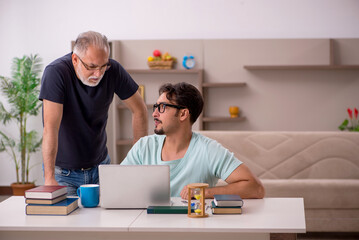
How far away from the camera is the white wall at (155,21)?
5738 millimetres

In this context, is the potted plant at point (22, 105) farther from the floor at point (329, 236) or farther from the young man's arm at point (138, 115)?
the floor at point (329, 236)

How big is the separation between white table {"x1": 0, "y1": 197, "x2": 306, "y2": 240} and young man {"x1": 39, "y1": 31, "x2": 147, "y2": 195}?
1.60 ft

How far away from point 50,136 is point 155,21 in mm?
3862

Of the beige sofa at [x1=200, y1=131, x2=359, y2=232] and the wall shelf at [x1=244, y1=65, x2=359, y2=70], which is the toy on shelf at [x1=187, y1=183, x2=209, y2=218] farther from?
the wall shelf at [x1=244, y1=65, x2=359, y2=70]

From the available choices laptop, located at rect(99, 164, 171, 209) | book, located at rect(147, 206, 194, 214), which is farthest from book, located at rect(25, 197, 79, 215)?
book, located at rect(147, 206, 194, 214)

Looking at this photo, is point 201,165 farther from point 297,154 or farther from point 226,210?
point 297,154

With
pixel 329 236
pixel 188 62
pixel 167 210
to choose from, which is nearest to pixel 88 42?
pixel 167 210

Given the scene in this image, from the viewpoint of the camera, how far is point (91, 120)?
8.31 feet

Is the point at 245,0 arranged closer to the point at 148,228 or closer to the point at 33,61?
the point at 33,61

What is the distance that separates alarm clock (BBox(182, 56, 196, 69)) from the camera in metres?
5.64

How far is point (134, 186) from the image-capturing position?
1862 millimetres

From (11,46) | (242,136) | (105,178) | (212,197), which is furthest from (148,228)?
(11,46)

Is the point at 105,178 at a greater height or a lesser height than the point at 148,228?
greater

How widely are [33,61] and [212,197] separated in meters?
4.38
